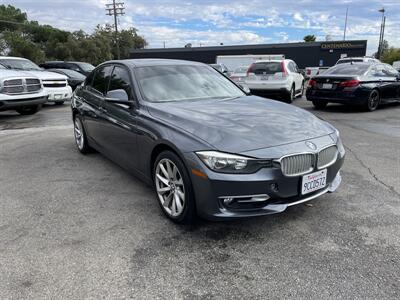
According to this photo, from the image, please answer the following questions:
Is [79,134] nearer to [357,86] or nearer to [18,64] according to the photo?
[357,86]

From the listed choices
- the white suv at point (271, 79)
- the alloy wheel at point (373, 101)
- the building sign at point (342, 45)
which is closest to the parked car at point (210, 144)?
the alloy wheel at point (373, 101)

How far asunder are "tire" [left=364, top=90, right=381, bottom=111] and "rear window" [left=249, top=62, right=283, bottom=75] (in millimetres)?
3204

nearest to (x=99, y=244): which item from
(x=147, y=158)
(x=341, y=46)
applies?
(x=147, y=158)

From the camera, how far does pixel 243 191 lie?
310 cm

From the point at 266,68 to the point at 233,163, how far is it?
10677 millimetres

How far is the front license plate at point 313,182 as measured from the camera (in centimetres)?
330

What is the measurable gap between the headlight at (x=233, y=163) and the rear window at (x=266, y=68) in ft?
34.4

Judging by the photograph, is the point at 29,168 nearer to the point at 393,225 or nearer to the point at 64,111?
the point at 393,225

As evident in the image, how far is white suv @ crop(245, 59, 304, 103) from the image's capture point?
12.9 m

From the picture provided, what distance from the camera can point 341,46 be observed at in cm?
5006

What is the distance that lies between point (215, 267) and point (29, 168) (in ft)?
12.7

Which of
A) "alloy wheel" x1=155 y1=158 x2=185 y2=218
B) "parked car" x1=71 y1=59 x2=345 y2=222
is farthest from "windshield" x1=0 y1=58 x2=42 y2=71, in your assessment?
"alloy wheel" x1=155 y1=158 x2=185 y2=218

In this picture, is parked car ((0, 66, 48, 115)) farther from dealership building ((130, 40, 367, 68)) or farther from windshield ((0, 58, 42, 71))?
dealership building ((130, 40, 367, 68))

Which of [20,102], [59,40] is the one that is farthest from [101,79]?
[59,40]
